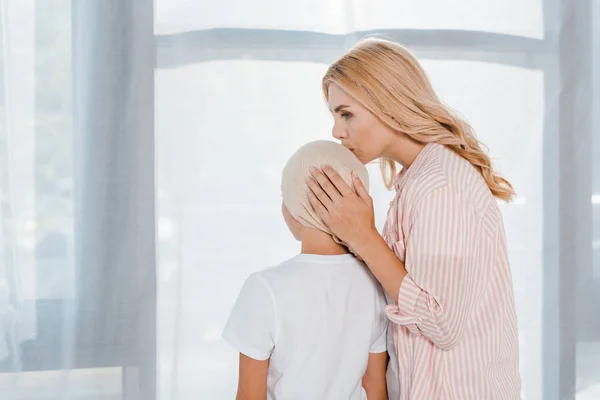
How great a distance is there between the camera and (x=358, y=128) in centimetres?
128

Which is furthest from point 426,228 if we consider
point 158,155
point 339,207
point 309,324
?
point 158,155

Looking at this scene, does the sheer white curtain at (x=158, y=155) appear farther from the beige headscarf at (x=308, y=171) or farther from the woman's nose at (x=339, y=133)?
the beige headscarf at (x=308, y=171)

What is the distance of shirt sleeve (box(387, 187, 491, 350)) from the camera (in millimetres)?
1134

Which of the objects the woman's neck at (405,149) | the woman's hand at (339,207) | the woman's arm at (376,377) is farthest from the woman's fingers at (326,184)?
the woman's arm at (376,377)

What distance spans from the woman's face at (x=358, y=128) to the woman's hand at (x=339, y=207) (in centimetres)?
16

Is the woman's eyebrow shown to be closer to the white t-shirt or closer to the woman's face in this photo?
the woman's face

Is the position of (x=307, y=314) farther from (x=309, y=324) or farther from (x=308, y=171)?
(x=308, y=171)

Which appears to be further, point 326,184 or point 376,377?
point 376,377

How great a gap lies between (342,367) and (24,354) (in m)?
1.02

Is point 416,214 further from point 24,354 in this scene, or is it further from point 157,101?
point 24,354

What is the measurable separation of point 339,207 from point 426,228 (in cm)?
15

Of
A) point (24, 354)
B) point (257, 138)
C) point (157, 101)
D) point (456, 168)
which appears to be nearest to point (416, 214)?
point (456, 168)

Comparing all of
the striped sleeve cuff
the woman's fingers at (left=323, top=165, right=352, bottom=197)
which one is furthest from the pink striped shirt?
the woman's fingers at (left=323, top=165, right=352, bottom=197)

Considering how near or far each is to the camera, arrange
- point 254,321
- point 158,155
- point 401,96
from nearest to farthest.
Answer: point 254,321
point 401,96
point 158,155
